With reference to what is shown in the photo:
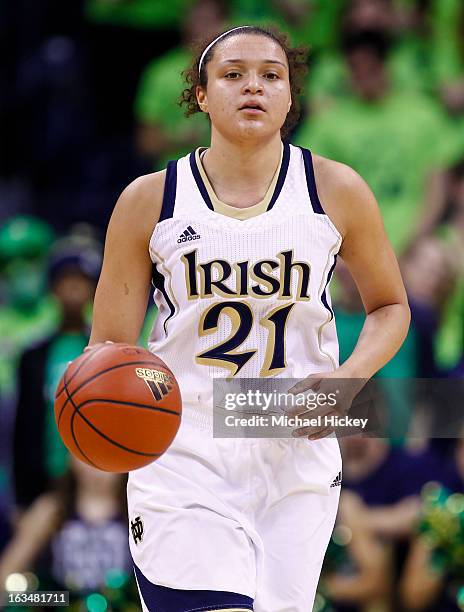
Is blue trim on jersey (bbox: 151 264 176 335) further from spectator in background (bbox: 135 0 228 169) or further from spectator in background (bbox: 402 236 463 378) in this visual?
spectator in background (bbox: 135 0 228 169)

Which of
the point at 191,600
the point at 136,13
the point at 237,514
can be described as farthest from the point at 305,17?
the point at 191,600

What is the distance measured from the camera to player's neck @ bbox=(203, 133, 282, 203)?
14.7ft

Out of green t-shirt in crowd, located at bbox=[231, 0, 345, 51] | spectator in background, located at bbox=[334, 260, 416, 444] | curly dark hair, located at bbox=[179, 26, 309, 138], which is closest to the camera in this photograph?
curly dark hair, located at bbox=[179, 26, 309, 138]

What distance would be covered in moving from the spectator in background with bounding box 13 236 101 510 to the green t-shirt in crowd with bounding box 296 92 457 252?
2.01 metres

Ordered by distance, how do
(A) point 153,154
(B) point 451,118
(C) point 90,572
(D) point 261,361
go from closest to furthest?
(D) point 261,361
(C) point 90,572
(B) point 451,118
(A) point 153,154

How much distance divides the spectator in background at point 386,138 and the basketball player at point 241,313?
424cm

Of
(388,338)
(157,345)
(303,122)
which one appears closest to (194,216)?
(157,345)

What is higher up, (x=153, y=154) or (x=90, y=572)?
(x=153, y=154)

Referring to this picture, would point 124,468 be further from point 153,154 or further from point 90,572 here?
point 153,154

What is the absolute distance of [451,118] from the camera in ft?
28.9

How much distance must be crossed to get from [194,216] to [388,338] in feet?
2.69

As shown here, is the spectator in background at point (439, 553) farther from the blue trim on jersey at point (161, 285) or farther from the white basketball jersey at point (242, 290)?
the blue trim on jersey at point (161, 285)

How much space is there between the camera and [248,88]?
4312mm

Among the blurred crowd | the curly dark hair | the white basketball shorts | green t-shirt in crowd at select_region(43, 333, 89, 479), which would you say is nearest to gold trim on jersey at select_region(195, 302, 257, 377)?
the white basketball shorts
